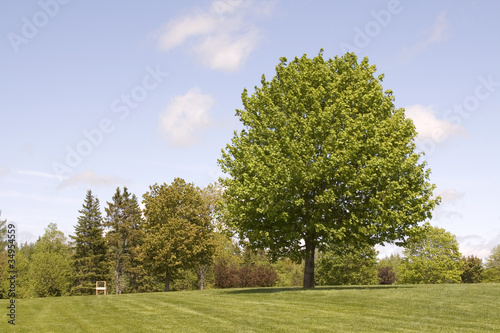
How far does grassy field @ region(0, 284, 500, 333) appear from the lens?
13961mm

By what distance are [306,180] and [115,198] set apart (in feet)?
207

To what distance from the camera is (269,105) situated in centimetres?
3083

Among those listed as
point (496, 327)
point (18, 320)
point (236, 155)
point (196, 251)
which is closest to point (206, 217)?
point (196, 251)

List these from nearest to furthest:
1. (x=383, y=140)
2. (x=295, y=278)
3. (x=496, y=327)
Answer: (x=496, y=327) → (x=383, y=140) → (x=295, y=278)

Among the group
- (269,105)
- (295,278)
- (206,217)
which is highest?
(269,105)

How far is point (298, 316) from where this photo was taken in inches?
636

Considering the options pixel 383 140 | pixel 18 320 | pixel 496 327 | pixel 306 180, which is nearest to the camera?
pixel 496 327

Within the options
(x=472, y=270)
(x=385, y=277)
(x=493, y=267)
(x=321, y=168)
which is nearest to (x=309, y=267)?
(x=321, y=168)

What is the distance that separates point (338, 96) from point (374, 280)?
2061 inches

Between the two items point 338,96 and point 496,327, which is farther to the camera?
point 338,96

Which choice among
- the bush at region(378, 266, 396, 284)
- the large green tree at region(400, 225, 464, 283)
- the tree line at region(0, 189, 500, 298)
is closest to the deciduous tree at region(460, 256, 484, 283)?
the tree line at region(0, 189, 500, 298)

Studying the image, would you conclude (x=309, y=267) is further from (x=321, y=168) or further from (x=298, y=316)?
(x=298, y=316)

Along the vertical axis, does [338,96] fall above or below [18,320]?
above

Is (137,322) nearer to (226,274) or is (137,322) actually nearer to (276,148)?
(276,148)
